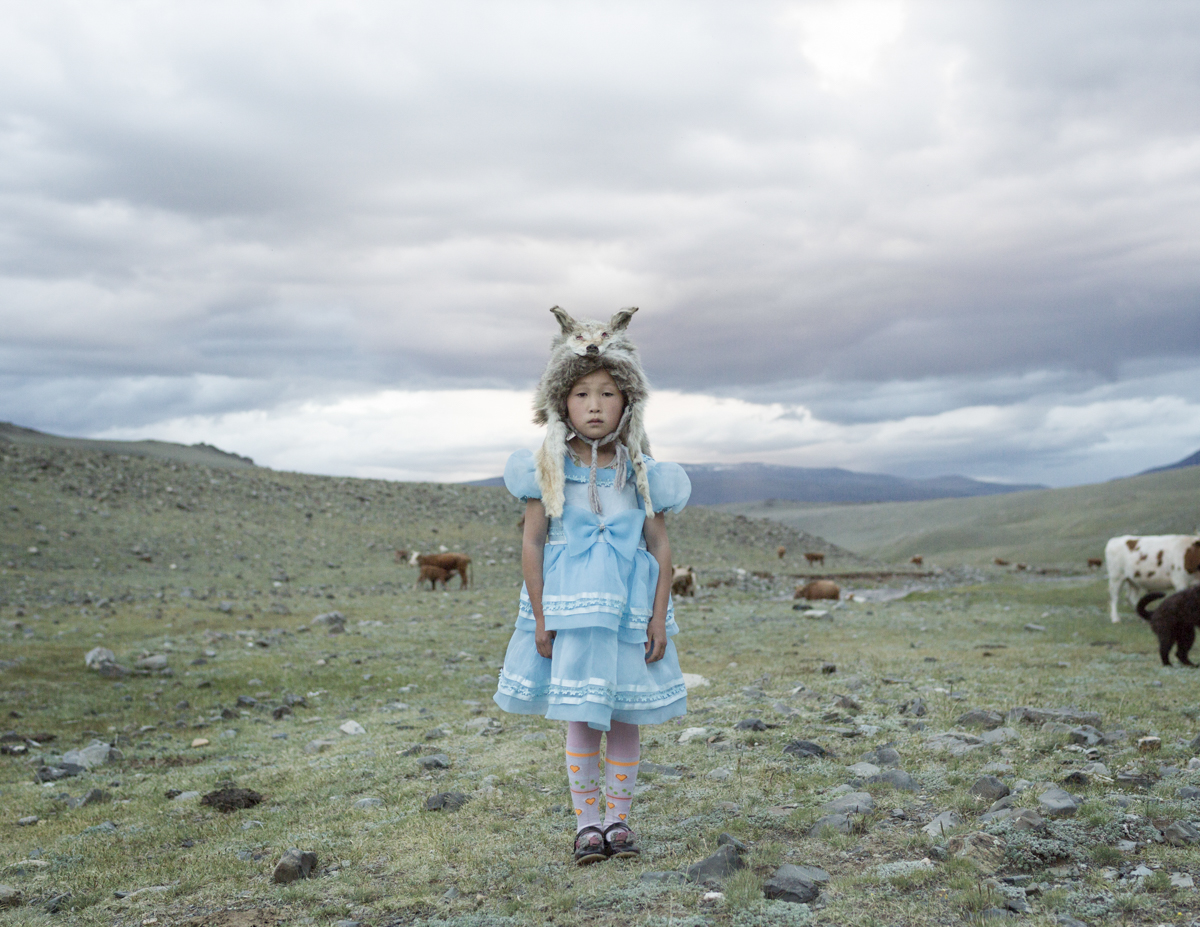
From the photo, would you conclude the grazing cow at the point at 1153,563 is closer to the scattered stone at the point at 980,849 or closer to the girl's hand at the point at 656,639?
the scattered stone at the point at 980,849

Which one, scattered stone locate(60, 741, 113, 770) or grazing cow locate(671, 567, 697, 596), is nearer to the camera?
scattered stone locate(60, 741, 113, 770)

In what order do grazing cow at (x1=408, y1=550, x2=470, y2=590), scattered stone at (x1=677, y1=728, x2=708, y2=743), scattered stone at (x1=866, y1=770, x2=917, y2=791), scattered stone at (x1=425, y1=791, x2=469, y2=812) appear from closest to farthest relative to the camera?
scattered stone at (x1=866, y1=770, x2=917, y2=791) → scattered stone at (x1=425, y1=791, x2=469, y2=812) → scattered stone at (x1=677, y1=728, x2=708, y2=743) → grazing cow at (x1=408, y1=550, x2=470, y2=590)

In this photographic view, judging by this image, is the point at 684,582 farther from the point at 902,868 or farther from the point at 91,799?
the point at 902,868

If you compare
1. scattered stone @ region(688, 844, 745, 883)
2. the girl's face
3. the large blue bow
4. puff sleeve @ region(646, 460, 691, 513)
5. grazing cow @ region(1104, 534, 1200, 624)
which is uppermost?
the girl's face

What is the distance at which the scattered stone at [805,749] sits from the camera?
6.88 m

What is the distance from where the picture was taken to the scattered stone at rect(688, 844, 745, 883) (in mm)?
4574

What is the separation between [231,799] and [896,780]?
5.37 meters

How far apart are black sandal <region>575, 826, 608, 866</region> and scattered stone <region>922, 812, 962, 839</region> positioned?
196 centimetres

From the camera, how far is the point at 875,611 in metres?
20.8

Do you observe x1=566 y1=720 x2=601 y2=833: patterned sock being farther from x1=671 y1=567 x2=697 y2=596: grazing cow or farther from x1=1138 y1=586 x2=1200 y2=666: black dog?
x1=671 y1=567 x2=697 y2=596: grazing cow

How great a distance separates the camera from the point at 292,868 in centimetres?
507

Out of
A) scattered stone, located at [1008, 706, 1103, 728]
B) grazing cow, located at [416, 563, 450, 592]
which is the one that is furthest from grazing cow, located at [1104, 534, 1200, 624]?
grazing cow, located at [416, 563, 450, 592]

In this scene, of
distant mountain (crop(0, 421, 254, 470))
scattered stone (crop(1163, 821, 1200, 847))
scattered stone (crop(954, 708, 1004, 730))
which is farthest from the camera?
distant mountain (crop(0, 421, 254, 470))

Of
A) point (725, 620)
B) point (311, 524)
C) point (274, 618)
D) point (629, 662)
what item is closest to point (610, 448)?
point (629, 662)
